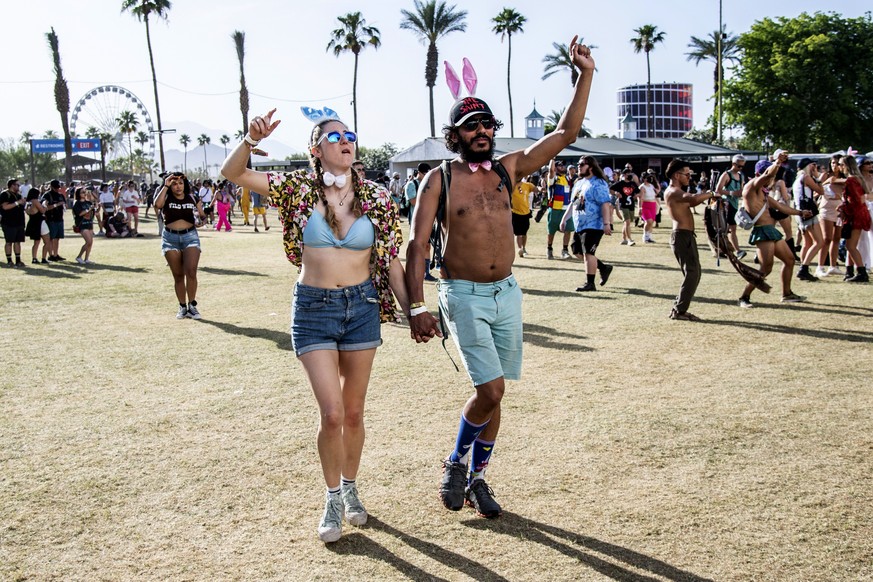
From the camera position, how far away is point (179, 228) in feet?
32.9

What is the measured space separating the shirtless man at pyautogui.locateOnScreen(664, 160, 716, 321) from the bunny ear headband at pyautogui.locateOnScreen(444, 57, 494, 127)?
553 centimetres

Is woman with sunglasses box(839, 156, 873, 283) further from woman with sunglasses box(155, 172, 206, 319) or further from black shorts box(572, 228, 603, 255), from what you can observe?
woman with sunglasses box(155, 172, 206, 319)

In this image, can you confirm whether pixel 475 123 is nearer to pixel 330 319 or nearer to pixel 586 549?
pixel 330 319

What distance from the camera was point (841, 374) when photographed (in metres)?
6.82

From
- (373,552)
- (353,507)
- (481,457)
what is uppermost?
(481,457)

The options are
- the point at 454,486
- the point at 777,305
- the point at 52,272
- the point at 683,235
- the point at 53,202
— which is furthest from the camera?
the point at 53,202

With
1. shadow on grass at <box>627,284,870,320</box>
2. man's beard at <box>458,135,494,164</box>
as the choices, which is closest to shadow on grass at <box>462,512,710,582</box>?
man's beard at <box>458,135,494,164</box>

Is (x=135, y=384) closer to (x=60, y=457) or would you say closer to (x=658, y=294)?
(x=60, y=457)

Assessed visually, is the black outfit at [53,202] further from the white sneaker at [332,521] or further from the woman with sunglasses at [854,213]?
the white sneaker at [332,521]

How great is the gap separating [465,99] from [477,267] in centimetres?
91

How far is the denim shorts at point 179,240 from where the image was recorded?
10062mm

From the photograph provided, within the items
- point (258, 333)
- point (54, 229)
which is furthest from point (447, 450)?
point (54, 229)

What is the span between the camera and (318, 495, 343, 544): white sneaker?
386cm

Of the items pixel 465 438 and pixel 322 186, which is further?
pixel 465 438
